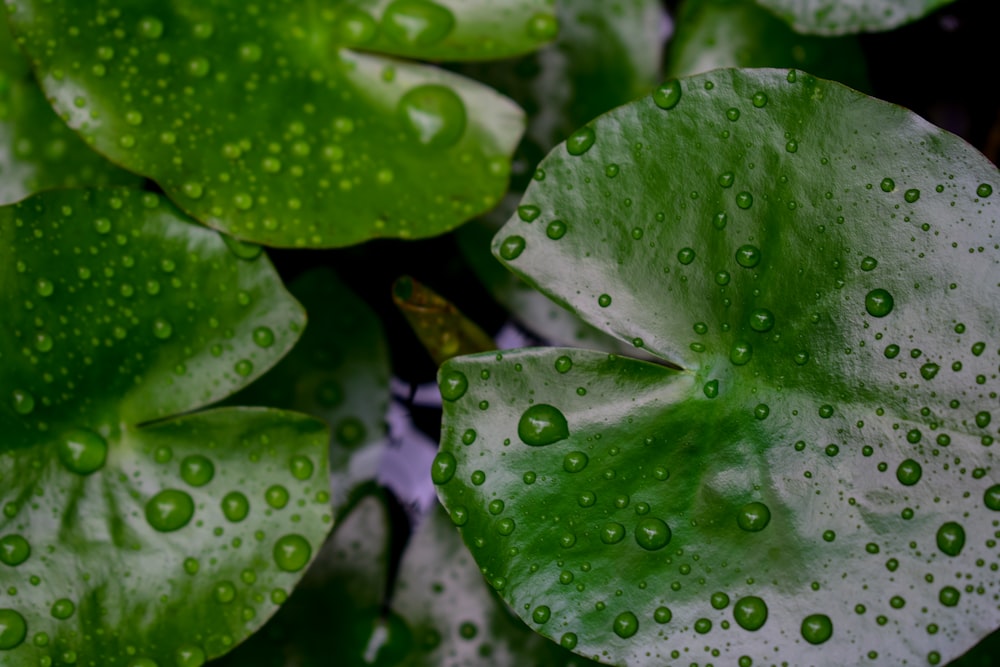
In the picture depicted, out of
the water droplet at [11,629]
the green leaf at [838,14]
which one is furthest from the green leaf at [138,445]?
the green leaf at [838,14]

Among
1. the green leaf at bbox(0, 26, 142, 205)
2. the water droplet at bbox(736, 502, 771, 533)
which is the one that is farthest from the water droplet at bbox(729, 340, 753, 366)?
the green leaf at bbox(0, 26, 142, 205)

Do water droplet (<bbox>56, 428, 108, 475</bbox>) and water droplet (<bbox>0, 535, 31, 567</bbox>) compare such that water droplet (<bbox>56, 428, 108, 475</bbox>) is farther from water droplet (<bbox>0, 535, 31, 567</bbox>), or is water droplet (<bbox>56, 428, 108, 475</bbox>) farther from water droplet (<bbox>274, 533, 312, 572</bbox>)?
water droplet (<bbox>274, 533, 312, 572</bbox>)

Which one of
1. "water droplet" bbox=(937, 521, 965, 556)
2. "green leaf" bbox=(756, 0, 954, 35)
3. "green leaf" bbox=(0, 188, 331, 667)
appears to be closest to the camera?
"water droplet" bbox=(937, 521, 965, 556)

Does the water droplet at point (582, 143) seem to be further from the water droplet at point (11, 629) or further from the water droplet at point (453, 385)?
the water droplet at point (11, 629)

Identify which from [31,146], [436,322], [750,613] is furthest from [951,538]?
[31,146]

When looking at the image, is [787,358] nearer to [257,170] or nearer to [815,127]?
[815,127]

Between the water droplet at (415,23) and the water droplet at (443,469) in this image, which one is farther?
the water droplet at (415,23)

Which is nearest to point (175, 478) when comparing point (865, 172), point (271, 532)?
point (271, 532)
